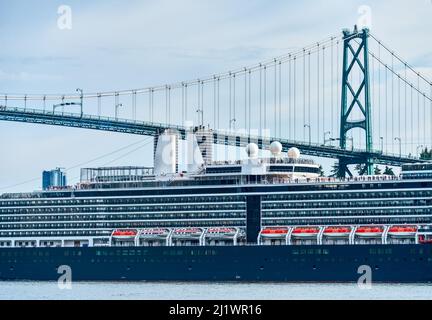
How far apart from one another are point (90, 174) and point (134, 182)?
4.07m

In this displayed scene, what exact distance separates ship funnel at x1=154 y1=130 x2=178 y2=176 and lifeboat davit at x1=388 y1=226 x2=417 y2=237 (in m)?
16.7

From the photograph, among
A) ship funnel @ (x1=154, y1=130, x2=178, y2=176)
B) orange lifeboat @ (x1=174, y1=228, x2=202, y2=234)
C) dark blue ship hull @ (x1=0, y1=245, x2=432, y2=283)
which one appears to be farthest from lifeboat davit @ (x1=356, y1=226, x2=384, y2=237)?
ship funnel @ (x1=154, y1=130, x2=178, y2=176)

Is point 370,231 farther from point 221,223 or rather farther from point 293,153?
point 221,223

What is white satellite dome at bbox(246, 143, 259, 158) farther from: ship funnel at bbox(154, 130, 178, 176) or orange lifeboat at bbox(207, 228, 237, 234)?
ship funnel at bbox(154, 130, 178, 176)

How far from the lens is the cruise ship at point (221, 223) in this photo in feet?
206

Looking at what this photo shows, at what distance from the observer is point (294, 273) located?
206ft

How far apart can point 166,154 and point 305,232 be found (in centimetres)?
1308

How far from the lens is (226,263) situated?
6531 cm

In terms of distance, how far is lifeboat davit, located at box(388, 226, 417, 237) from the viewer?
62344 mm

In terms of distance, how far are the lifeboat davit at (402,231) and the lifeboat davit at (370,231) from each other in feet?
2.12

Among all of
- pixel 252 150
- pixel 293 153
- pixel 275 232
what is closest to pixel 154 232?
pixel 252 150

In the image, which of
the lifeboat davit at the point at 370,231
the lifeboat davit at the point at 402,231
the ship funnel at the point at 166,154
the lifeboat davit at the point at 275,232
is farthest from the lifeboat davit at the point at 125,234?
the lifeboat davit at the point at 402,231

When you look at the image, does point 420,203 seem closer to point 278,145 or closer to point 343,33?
point 278,145
